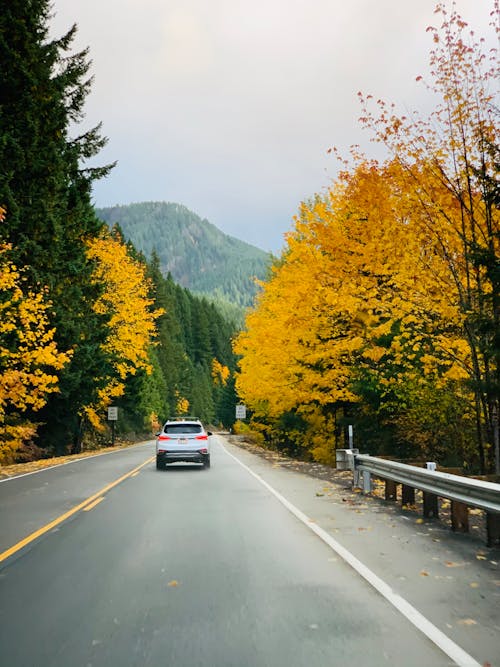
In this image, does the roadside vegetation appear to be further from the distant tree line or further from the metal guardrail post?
the distant tree line

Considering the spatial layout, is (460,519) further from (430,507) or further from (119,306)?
(119,306)

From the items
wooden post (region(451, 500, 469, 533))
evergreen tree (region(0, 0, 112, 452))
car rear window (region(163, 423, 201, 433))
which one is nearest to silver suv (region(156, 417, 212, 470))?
car rear window (region(163, 423, 201, 433))

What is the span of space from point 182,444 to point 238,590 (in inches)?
598

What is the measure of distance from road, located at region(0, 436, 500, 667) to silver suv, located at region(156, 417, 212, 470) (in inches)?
366

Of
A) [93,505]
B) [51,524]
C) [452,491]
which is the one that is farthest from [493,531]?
[93,505]

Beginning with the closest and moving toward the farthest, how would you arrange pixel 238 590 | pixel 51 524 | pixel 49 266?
pixel 238 590 < pixel 51 524 < pixel 49 266

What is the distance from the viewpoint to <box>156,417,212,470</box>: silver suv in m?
20.7

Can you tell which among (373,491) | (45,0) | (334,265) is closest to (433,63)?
(334,265)

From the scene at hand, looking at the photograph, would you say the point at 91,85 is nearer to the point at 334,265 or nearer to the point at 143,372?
the point at 334,265

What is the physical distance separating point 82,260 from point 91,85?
24.3 ft

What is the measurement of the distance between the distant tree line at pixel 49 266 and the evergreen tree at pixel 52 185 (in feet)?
0.15

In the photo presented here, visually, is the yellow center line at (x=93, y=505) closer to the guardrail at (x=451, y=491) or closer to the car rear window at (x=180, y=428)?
the guardrail at (x=451, y=491)

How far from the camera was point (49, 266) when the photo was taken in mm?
22141

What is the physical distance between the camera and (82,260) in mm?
26891
